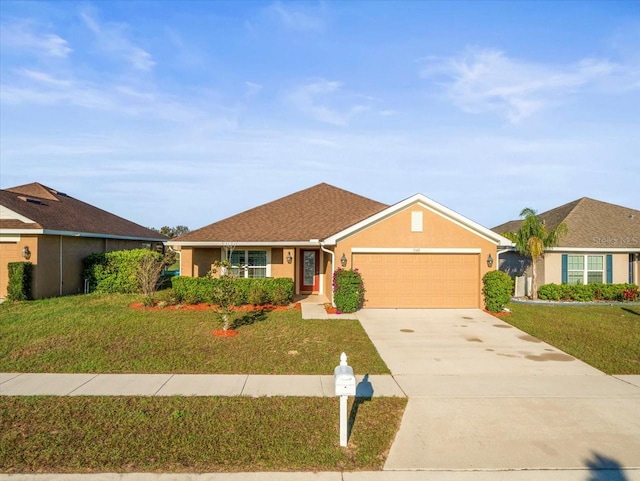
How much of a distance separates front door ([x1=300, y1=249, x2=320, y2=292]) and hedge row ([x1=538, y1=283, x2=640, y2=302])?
9.70 meters

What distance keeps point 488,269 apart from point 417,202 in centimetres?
358

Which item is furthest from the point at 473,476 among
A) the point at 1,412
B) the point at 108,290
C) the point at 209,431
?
the point at 108,290

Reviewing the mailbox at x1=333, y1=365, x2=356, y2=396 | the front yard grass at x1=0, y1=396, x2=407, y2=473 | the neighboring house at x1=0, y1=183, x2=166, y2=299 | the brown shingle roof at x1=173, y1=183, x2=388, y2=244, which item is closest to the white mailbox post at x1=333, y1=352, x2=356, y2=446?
the mailbox at x1=333, y1=365, x2=356, y2=396

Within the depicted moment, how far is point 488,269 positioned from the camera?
15.3 m

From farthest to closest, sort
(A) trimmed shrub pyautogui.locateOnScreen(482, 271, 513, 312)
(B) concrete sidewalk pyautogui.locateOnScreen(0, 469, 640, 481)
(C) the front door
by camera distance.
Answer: (C) the front door < (A) trimmed shrub pyautogui.locateOnScreen(482, 271, 513, 312) < (B) concrete sidewalk pyautogui.locateOnScreen(0, 469, 640, 481)

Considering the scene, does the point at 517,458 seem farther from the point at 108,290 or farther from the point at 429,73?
the point at 108,290

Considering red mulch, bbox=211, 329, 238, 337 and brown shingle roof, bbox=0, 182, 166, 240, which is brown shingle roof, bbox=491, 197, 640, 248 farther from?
brown shingle roof, bbox=0, 182, 166, 240

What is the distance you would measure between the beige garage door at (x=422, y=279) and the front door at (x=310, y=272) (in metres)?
4.04

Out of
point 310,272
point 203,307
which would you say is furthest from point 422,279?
point 203,307

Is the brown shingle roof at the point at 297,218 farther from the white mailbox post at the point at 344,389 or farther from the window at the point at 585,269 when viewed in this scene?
the white mailbox post at the point at 344,389

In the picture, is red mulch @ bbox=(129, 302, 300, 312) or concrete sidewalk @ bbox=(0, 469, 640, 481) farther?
red mulch @ bbox=(129, 302, 300, 312)

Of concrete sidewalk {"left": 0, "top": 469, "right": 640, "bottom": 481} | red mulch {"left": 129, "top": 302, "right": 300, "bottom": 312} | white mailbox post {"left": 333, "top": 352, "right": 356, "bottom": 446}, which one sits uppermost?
white mailbox post {"left": 333, "top": 352, "right": 356, "bottom": 446}

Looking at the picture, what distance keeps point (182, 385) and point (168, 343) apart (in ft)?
9.97

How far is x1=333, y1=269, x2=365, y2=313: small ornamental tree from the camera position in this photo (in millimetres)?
14109
